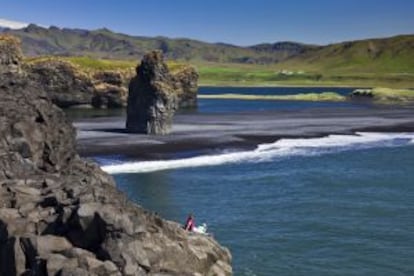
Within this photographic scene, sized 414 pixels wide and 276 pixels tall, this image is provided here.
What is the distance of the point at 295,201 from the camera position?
5966cm

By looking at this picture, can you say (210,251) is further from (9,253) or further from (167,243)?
(9,253)

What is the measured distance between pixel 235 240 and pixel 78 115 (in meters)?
114

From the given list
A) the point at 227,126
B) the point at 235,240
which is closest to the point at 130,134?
the point at 227,126

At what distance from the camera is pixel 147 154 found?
287 feet

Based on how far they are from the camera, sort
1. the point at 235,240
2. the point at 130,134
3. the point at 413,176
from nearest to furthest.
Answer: the point at 235,240
the point at 413,176
the point at 130,134

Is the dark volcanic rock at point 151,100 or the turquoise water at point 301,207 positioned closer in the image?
the turquoise water at point 301,207

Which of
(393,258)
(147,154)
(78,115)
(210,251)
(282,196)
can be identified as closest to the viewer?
(210,251)

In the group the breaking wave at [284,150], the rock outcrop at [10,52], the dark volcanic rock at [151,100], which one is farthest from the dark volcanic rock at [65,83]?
the breaking wave at [284,150]

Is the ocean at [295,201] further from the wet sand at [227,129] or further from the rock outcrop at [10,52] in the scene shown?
the rock outcrop at [10,52]

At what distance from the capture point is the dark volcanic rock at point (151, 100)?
111312 millimetres

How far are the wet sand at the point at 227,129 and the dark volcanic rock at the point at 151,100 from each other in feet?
9.16

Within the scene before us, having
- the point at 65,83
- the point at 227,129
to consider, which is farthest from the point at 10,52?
the point at 227,129

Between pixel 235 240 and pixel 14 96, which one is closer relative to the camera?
pixel 235 240

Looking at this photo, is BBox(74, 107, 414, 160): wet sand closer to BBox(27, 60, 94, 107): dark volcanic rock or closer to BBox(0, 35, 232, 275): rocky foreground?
BBox(27, 60, 94, 107): dark volcanic rock
